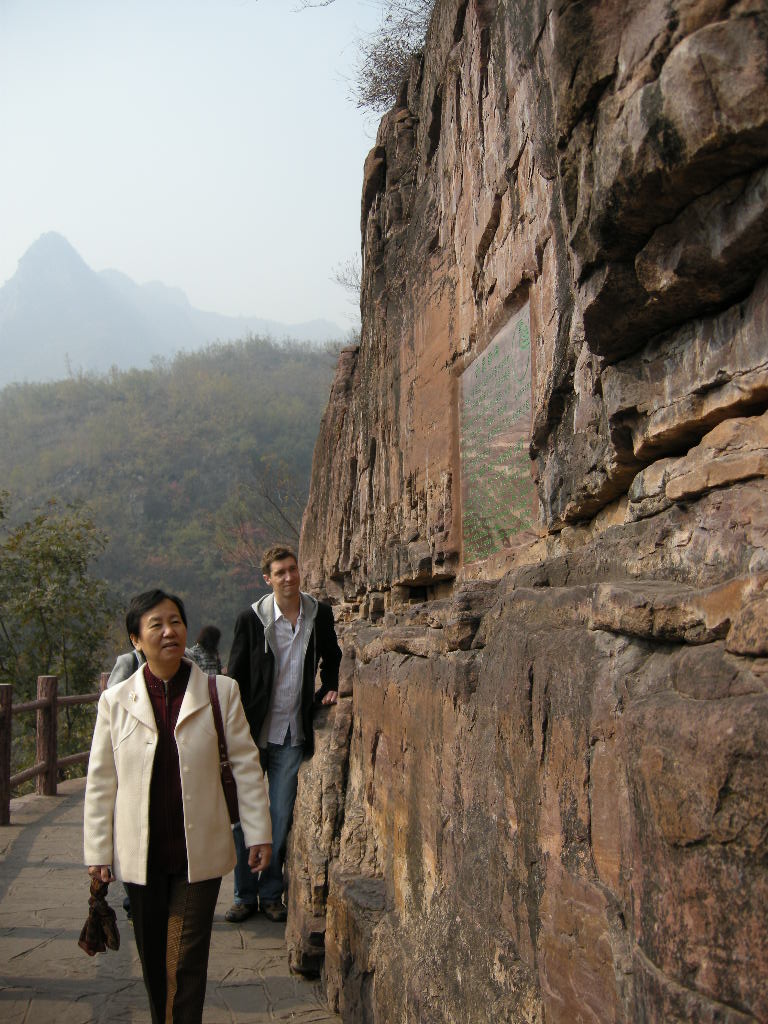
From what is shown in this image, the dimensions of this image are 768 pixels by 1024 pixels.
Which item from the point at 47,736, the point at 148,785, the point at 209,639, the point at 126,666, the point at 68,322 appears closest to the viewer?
the point at 148,785

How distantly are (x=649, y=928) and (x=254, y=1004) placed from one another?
8.87 feet

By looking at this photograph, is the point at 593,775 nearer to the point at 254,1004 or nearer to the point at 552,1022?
the point at 552,1022

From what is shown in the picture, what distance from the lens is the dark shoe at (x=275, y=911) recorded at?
4434mm

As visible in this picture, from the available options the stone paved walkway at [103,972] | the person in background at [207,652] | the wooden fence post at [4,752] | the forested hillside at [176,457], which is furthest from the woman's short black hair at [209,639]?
the forested hillside at [176,457]

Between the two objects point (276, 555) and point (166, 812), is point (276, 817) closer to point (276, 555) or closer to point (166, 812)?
point (276, 555)

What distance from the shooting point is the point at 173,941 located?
106 inches

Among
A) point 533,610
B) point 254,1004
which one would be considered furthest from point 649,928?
point 254,1004

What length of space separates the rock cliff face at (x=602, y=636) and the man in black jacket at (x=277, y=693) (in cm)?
58

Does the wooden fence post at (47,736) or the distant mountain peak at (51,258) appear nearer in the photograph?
the wooden fence post at (47,736)

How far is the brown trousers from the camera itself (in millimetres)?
2684

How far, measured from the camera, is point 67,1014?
11.2ft

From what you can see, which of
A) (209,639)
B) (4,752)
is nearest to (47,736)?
(4,752)

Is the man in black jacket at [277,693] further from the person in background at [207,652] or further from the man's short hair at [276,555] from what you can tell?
the person in background at [207,652]

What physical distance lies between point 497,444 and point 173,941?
93.2 inches
